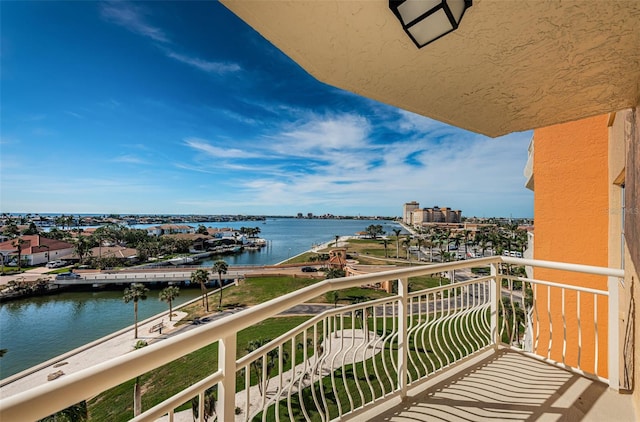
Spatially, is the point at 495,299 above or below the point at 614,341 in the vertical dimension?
above

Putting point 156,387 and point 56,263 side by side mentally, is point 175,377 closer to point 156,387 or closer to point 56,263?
point 156,387

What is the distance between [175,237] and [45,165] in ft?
91.3

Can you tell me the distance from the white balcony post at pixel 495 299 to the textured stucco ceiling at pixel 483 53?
1527mm

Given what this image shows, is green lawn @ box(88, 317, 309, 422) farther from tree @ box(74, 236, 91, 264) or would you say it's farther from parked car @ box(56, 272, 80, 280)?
tree @ box(74, 236, 91, 264)

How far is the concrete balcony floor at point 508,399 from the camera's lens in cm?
185

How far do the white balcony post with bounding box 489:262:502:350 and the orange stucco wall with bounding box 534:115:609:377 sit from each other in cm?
127

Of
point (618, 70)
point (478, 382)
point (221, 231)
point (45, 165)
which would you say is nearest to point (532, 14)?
point (618, 70)

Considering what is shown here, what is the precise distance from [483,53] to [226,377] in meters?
1.83

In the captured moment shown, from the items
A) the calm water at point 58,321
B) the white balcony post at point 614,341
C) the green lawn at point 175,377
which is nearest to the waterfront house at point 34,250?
the calm water at point 58,321

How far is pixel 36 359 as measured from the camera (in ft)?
54.7

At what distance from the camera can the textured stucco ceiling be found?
1088 mm

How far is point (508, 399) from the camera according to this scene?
2029mm

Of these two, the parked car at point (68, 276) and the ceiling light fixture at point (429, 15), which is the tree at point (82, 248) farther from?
the ceiling light fixture at point (429, 15)

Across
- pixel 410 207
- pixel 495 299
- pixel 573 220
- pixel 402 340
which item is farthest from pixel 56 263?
pixel 410 207
